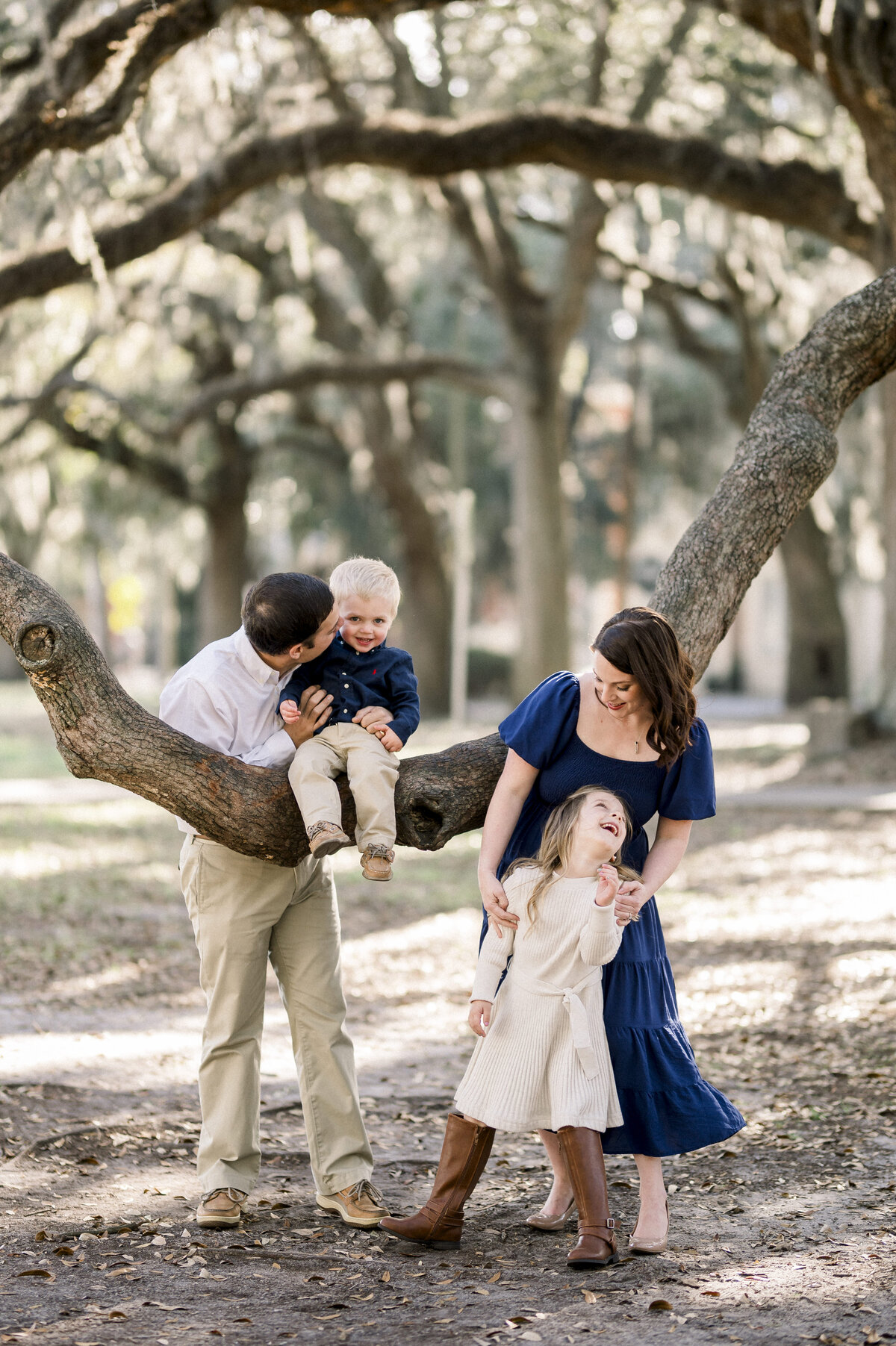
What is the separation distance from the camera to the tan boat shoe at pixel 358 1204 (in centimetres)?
405

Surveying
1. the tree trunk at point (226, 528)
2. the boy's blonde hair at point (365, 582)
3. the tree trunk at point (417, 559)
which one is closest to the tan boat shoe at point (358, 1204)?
the boy's blonde hair at point (365, 582)

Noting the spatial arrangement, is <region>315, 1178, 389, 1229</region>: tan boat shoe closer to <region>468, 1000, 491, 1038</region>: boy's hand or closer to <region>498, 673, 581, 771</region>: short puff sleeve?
<region>468, 1000, 491, 1038</region>: boy's hand

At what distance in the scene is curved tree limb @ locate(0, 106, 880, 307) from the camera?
36.9 ft

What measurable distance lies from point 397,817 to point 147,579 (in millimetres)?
35286

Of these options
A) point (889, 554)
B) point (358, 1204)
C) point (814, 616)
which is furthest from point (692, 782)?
point (814, 616)

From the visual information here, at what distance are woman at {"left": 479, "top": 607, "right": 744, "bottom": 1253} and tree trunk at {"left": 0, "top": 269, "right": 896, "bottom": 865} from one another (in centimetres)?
26


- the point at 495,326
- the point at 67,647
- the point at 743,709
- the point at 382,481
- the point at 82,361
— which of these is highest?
the point at 495,326

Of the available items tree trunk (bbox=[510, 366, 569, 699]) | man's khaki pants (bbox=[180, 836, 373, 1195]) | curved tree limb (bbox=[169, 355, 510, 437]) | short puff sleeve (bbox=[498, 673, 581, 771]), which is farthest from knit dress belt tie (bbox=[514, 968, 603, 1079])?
curved tree limb (bbox=[169, 355, 510, 437])

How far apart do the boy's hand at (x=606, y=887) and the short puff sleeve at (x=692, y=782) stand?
11.3 inches

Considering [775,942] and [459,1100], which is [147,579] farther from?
[459,1100]

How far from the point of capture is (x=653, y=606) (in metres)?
4.42

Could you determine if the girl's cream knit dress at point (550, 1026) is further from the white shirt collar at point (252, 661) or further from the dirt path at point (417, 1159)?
the white shirt collar at point (252, 661)

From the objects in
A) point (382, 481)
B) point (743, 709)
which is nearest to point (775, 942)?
point (382, 481)

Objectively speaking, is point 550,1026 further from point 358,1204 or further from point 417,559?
point 417,559
